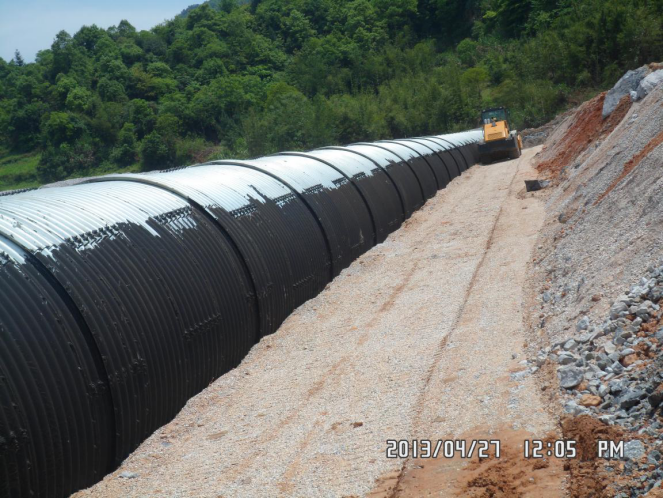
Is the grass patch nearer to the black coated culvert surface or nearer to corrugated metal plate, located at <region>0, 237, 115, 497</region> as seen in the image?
the black coated culvert surface

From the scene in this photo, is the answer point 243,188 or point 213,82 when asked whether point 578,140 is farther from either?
point 213,82

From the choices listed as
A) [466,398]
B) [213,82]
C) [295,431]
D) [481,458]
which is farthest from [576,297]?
[213,82]

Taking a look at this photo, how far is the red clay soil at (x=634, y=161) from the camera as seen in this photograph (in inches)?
553

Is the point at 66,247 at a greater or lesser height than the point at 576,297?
greater

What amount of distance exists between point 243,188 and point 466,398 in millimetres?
7204

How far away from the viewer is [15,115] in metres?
103

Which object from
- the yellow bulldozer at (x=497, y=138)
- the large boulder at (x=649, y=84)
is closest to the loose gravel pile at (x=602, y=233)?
the large boulder at (x=649, y=84)

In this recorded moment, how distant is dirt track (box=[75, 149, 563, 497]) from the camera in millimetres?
6957

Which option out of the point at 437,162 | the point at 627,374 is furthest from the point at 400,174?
the point at 627,374

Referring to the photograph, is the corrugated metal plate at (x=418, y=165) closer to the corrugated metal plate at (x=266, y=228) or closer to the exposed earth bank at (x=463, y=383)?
the exposed earth bank at (x=463, y=383)

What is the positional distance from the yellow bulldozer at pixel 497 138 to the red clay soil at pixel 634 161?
2169 cm

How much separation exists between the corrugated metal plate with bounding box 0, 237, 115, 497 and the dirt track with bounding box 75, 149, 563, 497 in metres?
0.53

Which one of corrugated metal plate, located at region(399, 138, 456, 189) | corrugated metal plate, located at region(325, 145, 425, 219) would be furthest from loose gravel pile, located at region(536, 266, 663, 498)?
corrugated metal plate, located at region(399, 138, 456, 189)

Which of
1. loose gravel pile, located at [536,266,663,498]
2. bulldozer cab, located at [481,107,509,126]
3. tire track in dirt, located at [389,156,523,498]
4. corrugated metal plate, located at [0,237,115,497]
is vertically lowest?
tire track in dirt, located at [389,156,523,498]
